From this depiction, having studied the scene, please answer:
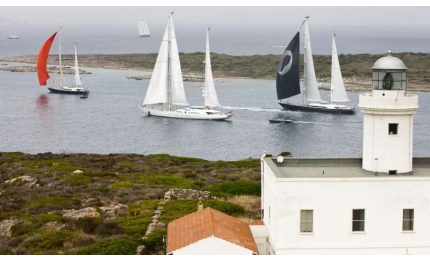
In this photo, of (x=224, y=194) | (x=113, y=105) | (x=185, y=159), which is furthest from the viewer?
(x=113, y=105)

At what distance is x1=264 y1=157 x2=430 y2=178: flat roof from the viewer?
19281 mm

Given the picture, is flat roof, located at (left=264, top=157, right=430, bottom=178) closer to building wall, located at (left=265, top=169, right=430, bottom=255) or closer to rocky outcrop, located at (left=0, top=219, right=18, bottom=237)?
building wall, located at (left=265, top=169, right=430, bottom=255)

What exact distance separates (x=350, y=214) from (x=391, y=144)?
A: 8.17 ft

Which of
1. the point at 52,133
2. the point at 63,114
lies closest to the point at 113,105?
the point at 63,114

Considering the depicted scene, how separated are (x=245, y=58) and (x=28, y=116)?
68.4 m

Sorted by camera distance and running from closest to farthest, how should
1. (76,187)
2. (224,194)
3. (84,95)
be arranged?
1. (224,194)
2. (76,187)
3. (84,95)

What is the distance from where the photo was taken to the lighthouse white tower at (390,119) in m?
19.2

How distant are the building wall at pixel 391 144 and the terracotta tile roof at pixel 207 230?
3.95 m

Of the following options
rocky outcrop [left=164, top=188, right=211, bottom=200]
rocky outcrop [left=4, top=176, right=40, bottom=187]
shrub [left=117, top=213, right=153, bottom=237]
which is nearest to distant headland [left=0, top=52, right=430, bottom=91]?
rocky outcrop [left=4, top=176, right=40, bottom=187]

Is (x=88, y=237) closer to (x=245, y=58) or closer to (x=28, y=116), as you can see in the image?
(x=28, y=116)

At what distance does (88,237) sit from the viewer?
22719mm

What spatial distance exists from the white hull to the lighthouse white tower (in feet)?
187

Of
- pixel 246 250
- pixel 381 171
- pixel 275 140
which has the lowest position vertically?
pixel 275 140

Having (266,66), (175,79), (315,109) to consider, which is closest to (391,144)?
(175,79)
